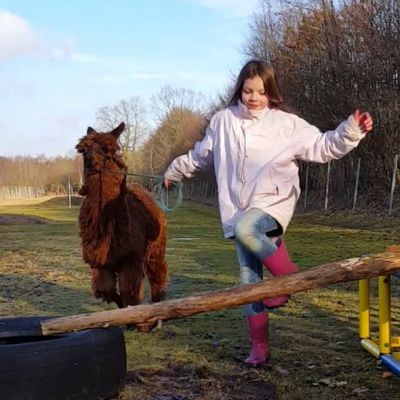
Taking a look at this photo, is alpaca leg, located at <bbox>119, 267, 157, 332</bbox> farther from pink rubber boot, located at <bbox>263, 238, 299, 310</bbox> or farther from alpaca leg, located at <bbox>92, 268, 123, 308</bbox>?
pink rubber boot, located at <bbox>263, 238, 299, 310</bbox>

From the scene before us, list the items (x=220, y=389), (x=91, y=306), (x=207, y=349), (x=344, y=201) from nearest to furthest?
(x=220, y=389) → (x=207, y=349) → (x=91, y=306) → (x=344, y=201)

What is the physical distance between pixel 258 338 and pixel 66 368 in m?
1.56

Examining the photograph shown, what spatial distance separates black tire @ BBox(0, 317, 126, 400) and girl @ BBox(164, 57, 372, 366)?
1.09 meters

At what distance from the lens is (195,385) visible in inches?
156

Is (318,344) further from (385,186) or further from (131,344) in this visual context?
(385,186)

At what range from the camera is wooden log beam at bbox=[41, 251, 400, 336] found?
3.30 m

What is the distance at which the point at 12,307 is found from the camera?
6.82 metres

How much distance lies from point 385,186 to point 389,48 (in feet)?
17.4

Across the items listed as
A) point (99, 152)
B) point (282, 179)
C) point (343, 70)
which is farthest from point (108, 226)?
point (343, 70)

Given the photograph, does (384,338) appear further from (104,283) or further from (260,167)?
(104,283)

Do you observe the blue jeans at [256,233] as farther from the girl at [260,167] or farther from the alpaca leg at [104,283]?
the alpaca leg at [104,283]

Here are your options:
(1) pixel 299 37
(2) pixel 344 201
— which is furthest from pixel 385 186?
(1) pixel 299 37

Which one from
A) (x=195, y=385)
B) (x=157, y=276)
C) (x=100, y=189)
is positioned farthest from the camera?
(x=157, y=276)

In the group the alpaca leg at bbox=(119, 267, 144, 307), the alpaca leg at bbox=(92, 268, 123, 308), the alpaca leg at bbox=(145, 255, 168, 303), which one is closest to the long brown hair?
the alpaca leg at bbox=(119, 267, 144, 307)
